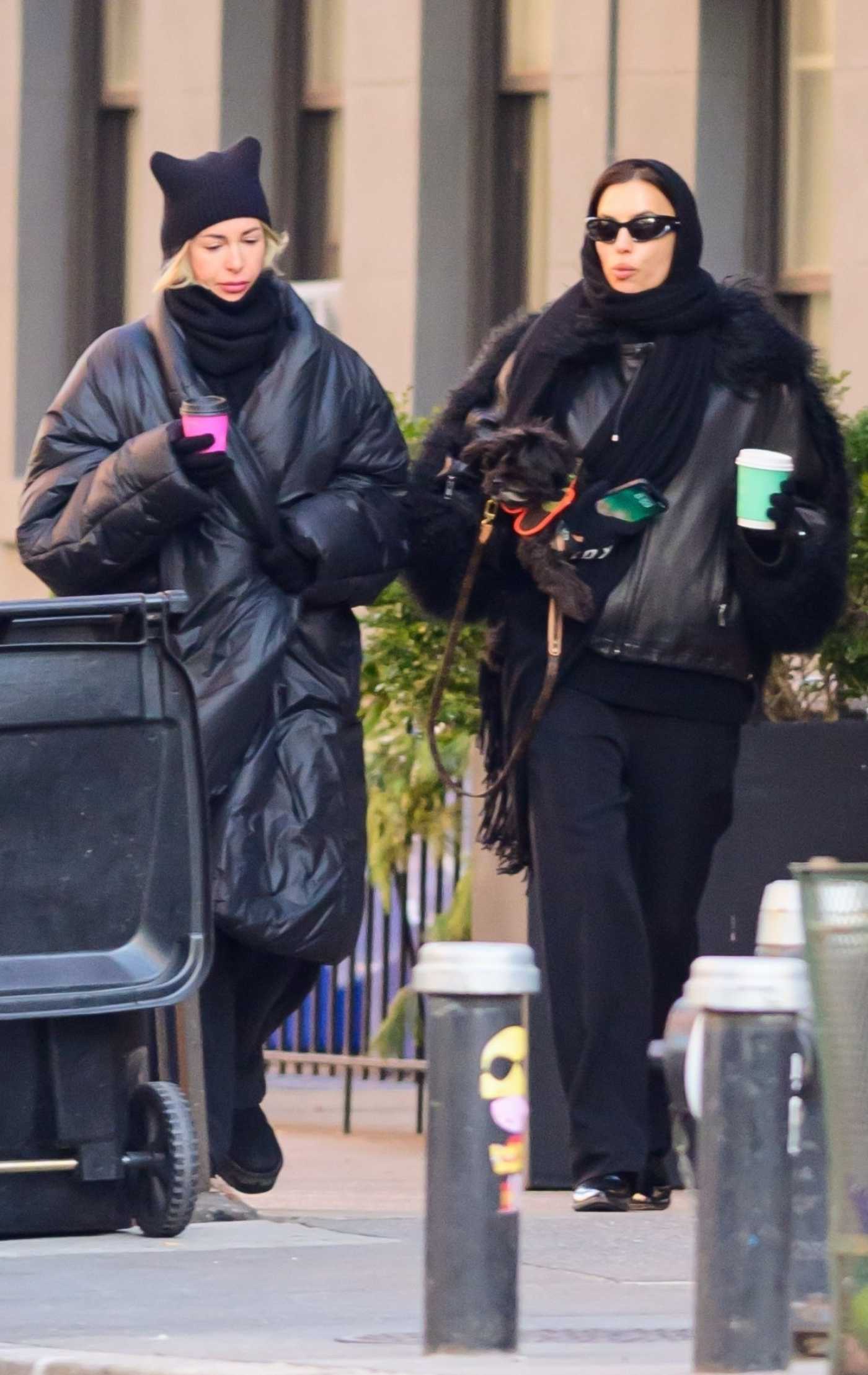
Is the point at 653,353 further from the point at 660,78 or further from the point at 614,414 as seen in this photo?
the point at 660,78

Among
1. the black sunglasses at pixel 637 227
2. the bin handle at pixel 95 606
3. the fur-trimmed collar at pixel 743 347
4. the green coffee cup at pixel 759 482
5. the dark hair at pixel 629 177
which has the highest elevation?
the dark hair at pixel 629 177

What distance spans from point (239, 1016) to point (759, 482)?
5.43ft

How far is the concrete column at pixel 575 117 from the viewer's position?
49.5 feet

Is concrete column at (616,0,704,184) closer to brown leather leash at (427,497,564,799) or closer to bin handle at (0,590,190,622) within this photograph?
brown leather leash at (427,497,564,799)

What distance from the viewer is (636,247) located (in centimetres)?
672

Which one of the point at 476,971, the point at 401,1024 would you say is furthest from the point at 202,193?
the point at 401,1024

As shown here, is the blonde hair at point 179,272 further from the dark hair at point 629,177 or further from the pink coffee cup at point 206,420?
the dark hair at point 629,177

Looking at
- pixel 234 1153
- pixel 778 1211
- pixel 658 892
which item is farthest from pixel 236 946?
pixel 778 1211

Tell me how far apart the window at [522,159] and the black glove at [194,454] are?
31.6 feet

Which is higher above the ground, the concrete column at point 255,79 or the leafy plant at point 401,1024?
the concrete column at point 255,79

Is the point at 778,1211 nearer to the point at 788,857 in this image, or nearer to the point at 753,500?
the point at 753,500

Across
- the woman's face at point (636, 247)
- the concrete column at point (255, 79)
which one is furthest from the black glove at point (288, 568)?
the concrete column at point (255, 79)

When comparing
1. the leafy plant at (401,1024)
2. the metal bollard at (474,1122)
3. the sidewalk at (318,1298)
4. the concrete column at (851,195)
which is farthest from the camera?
the concrete column at (851,195)

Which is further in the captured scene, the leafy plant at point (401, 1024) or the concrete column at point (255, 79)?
the concrete column at point (255, 79)
